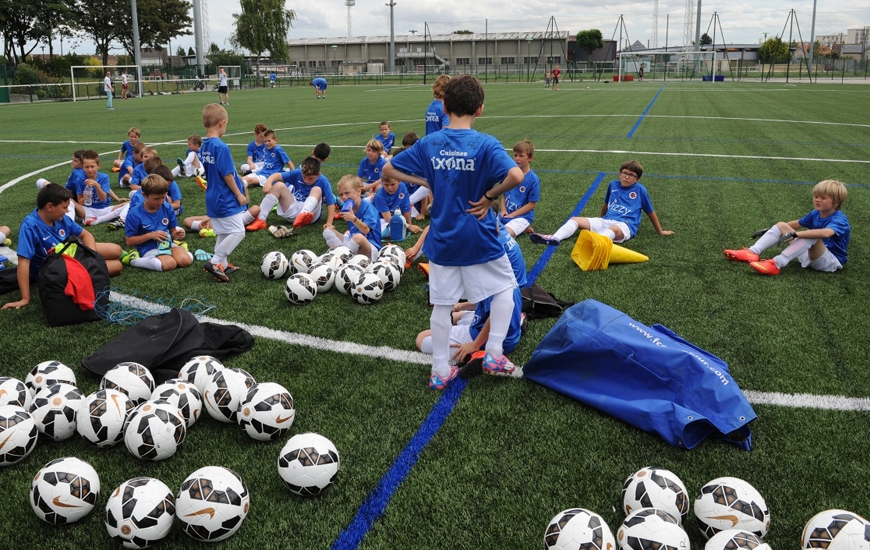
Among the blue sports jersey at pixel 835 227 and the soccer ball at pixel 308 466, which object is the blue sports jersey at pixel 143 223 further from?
the blue sports jersey at pixel 835 227

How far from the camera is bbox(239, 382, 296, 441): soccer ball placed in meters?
3.81

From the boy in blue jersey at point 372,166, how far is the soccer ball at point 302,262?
3.00m

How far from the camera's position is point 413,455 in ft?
12.0

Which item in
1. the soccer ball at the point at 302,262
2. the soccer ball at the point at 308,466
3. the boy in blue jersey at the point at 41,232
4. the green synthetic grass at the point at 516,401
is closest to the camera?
the green synthetic grass at the point at 516,401

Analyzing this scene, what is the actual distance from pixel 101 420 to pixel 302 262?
3.30 meters

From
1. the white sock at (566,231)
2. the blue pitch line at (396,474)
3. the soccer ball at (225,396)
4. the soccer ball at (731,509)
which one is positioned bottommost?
the blue pitch line at (396,474)

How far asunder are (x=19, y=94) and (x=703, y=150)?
1719 inches

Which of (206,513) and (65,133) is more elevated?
(65,133)

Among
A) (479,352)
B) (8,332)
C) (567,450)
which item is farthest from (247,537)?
(8,332)

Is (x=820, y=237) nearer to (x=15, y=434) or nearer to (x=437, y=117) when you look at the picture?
(x=437, y=117)

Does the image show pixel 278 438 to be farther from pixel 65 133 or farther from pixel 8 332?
pixel 65 133

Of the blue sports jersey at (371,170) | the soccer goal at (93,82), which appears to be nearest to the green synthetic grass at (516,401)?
the blue sports jersey at (371,170)

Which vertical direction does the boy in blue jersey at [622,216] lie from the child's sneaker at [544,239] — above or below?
above

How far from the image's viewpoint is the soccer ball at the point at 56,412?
380cm
